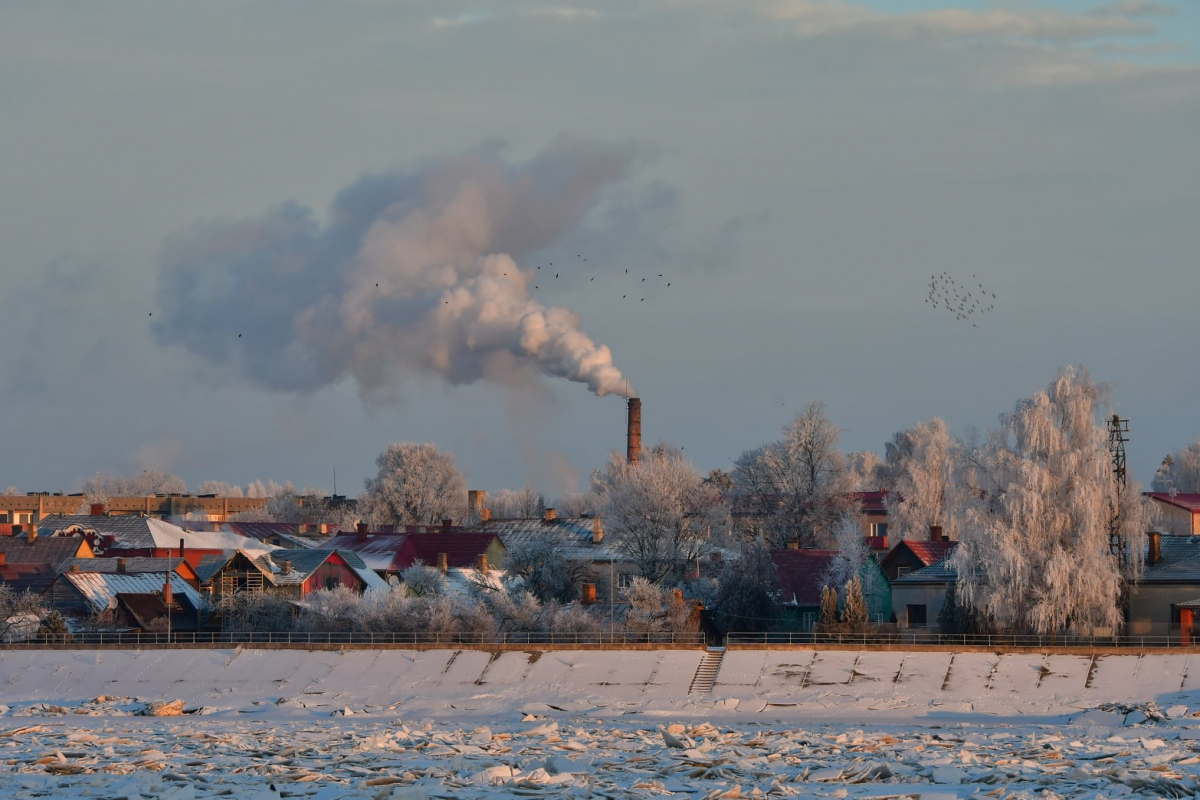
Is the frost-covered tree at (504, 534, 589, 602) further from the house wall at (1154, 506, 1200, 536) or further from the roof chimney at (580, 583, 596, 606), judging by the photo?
the house wall at (1154, 506, 1200, 536)

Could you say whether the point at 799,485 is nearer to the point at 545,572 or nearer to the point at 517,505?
the point at 545,572

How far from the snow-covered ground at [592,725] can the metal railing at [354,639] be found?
1.45m

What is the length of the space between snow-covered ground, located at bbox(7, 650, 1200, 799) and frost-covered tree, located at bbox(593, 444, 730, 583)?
25.0m

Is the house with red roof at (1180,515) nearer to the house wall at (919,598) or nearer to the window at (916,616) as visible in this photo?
the house wall at (919,598)

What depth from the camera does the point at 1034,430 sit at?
61.8 meters

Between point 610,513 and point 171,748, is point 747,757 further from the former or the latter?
point 610,513

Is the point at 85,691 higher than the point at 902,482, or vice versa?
the point at 902,482

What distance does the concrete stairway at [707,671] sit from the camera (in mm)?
52969

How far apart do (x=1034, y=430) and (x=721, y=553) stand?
26498 millimetres

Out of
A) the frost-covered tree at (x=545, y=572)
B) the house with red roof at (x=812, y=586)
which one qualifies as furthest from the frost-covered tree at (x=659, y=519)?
the house with red roof at (x=812, y=586)

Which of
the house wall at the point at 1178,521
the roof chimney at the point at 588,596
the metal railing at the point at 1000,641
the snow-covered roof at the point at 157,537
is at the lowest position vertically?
the metal railing at the point at 1000,641

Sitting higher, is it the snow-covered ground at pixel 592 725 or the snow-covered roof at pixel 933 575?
the snow-covered roof at pixel 933 575

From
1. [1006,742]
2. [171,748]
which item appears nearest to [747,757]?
[1006,742]

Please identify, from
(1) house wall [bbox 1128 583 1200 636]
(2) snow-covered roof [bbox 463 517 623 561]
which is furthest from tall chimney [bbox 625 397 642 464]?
(1) house wall [bbox 1128 583 1200 636]
